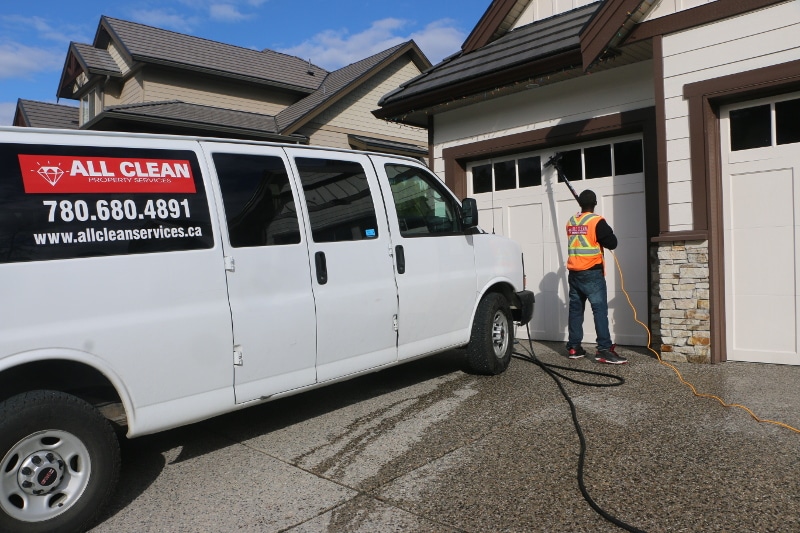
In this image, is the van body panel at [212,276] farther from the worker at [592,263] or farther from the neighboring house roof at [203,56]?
the neighboring house roof at [203,56]

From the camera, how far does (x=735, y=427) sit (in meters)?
4.50

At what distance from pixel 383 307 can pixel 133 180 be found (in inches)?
85.6

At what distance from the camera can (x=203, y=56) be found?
63.4 ft

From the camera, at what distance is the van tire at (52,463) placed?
10.1 ft

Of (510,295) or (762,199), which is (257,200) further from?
(762,199)

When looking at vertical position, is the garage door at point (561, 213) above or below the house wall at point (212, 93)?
below

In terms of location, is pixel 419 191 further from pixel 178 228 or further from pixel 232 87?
pixel 232 87

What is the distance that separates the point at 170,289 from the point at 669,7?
5772mm

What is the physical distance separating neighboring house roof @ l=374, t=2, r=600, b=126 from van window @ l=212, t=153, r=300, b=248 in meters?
4.46

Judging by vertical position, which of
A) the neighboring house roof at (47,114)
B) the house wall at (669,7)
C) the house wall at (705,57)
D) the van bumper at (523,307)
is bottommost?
the van bumper at (523,307)

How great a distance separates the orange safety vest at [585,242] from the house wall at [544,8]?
3.69 meters

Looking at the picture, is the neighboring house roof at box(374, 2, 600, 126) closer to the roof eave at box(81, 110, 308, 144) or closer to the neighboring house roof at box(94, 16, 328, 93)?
the roof eave at box(81, 110, 308, 144)

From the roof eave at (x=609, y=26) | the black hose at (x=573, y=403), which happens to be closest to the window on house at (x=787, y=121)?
the roof eave at (x=609, y=26)

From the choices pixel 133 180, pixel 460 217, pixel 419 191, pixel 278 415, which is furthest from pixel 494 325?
pixel 133 180
